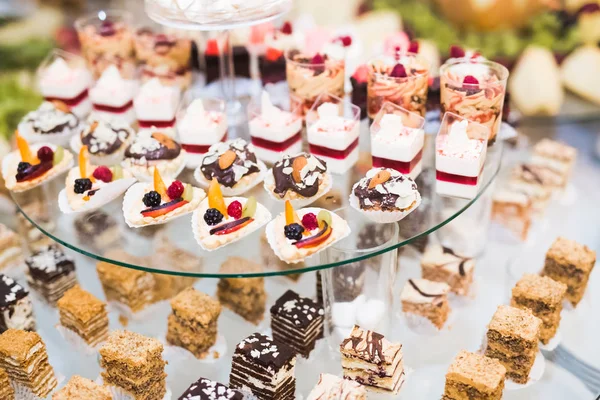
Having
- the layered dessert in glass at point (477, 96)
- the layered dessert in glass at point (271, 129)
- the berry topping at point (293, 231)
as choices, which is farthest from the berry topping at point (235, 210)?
the layered dessert in glass at point (477, 96)

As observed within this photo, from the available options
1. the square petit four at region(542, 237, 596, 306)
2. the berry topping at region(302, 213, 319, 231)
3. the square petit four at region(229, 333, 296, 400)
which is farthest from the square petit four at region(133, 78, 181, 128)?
the square petit four at region(542, 237, 596, 306)

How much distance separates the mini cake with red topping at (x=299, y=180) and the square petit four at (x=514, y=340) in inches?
36.5

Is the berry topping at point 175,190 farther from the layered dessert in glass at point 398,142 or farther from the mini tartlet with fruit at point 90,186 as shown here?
the layered dessert in glass at point 398,142

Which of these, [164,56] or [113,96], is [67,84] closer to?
[113,96]

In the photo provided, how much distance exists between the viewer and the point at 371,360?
2.83m

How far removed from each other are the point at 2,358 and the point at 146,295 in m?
0.77

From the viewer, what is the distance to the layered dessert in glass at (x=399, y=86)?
3.37m

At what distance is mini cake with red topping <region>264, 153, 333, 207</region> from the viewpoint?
3076 mm

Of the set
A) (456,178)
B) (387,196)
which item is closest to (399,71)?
(456,178)

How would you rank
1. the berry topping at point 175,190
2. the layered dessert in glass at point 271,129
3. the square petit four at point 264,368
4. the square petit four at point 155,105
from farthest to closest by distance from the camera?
1. the square petit four at point 155,105
2. the layered dessert in glass at point 271,129
3. the berry topping at point 175,190
4. the square petit four at point 264,368

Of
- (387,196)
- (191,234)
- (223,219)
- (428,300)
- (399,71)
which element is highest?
(399,71)

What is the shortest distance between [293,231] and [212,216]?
36 cm

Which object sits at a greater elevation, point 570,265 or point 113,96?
point 113,96

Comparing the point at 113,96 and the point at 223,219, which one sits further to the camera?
the point at 113,96
